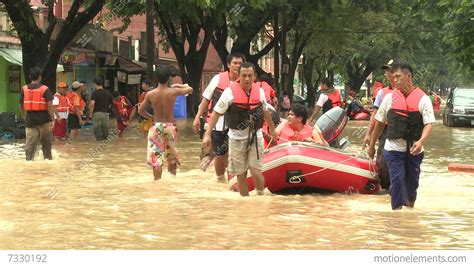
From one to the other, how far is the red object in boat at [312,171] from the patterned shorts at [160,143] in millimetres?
1326

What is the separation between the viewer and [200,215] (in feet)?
32.5

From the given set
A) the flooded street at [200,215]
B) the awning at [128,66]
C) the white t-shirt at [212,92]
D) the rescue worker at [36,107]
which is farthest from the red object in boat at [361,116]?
the white t-shirt at [212,92]

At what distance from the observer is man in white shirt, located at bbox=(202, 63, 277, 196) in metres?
10.7

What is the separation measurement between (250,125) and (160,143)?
2.38m

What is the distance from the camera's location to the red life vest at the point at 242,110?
35.0ft

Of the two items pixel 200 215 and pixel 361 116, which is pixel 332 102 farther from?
pixel 361 116

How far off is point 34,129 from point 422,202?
7755mm

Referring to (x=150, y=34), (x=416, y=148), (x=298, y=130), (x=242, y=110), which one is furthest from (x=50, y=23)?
(x=416, y=148)

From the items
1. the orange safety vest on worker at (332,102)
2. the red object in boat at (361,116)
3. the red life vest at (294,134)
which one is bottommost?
the red object in boat at (361,116)

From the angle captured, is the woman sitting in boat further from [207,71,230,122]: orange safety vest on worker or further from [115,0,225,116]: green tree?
[115,0,225,116]: green tree

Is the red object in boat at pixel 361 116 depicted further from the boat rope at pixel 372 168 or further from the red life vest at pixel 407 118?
the red life vest at pixel 407 118
